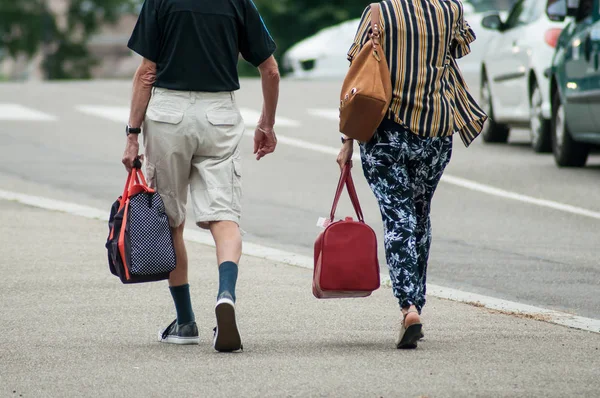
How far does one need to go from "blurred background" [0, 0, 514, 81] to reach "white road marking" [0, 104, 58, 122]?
912cm

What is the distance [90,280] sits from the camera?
836 cm

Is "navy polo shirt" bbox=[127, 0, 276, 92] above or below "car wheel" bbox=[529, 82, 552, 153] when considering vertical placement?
above

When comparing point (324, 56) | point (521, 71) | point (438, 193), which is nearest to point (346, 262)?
point (438, 193)

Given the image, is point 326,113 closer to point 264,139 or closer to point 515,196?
point 515,196

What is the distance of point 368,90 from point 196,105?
2.45 feet

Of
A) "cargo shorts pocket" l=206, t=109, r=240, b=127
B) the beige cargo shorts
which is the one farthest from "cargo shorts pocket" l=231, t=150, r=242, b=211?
"cargo shorts pocket" l=206, t=109, r=240, b=127

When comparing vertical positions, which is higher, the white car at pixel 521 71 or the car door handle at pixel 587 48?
the car door handle at pixel 587 48

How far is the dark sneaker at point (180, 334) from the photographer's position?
6578mm

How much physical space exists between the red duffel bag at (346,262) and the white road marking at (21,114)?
519 inches

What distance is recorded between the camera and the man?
21.0ft

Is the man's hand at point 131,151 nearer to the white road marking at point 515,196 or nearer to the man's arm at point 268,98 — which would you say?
the man's arm at point 268,98

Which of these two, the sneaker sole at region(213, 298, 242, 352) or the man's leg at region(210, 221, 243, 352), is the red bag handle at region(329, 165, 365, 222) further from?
the sneaker sole at region(213, 298, 242, 352)

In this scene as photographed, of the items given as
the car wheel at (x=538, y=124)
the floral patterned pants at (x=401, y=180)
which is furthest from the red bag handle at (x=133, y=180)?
the car wheel at (x=538, y=124)

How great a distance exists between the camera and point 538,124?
53.4 feet
